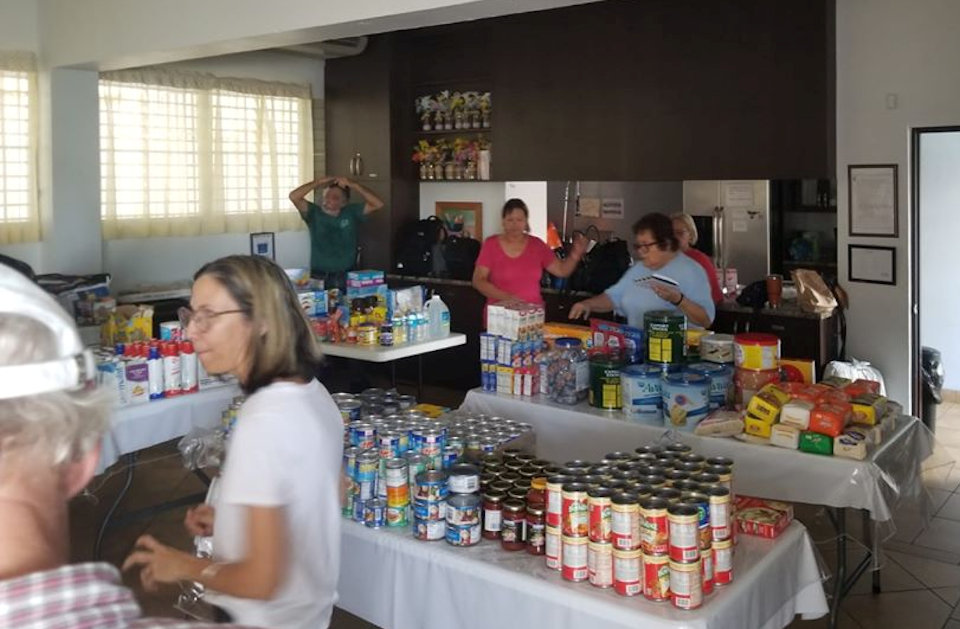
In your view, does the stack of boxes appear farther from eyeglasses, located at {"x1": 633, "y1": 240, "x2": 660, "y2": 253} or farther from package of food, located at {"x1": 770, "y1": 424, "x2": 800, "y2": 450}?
package of food, located at {"x1": 770, "y1": 424, "x2": 800, "y2": 450}

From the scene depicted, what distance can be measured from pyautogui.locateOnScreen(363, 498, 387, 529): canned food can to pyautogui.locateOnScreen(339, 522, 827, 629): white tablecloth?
28 millimetres

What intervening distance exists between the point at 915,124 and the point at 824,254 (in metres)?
1.19

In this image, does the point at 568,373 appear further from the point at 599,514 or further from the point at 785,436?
the point at 599,514

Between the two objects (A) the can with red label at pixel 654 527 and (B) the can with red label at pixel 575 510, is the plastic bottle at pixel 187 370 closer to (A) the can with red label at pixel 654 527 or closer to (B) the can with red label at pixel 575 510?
(B) the can with red label at pixel 575 510

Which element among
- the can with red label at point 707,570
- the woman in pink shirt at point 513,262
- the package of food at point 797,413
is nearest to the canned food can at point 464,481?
the can with red label at point 707,570

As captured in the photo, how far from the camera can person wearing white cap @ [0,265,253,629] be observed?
0.90 metres

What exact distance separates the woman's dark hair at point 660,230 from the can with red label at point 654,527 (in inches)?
98.3

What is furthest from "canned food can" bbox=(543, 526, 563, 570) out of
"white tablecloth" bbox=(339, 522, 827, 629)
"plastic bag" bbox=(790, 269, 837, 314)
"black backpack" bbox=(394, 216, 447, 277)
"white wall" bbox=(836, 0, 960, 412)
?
"black backpack" bbox=(394, 216, 447, 277)

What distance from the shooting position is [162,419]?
409 cm

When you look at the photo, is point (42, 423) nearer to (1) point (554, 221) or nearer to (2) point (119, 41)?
(2) point (119, 41)

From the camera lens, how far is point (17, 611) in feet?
2.86

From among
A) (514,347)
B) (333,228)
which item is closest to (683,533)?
(514,347)

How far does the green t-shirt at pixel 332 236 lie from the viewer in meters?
7.52

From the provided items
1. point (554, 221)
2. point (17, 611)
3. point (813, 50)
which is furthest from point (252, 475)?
point (554, 221)
